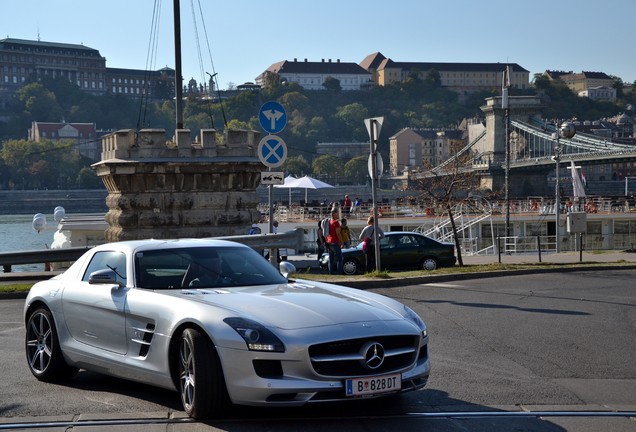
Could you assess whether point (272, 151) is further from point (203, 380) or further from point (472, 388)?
point (203, 380)

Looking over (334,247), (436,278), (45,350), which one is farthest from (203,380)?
(334,247)

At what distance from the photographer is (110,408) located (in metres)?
7.17

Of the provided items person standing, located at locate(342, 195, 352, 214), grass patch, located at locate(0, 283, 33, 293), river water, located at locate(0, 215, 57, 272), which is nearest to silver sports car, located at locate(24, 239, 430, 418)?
grass patch, located at locate(0, 283, 33, 293)

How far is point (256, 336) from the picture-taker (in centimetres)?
646

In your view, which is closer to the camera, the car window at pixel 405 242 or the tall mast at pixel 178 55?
the tall mast at pixel 178 55

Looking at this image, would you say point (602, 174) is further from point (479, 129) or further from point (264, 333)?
point (264, 333)

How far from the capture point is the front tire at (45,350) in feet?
26.9

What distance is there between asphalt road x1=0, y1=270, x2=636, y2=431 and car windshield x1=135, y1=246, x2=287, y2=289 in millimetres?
884

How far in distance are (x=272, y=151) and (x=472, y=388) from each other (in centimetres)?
906

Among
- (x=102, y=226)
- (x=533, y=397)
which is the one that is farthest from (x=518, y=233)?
(x=533, y=397)

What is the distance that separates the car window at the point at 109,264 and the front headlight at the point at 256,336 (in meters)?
1.60

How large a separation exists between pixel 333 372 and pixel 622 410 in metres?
2.22

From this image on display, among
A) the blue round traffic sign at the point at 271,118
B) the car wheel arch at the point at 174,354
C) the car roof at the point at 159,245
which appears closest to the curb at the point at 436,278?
the blue round traffic sign at the point at 271,118

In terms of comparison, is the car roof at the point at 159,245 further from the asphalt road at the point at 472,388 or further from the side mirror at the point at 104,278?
the asphalt road at the point at 472,388
